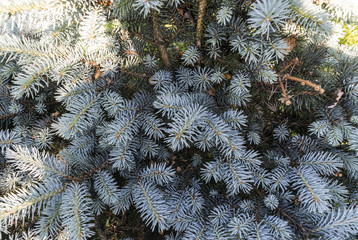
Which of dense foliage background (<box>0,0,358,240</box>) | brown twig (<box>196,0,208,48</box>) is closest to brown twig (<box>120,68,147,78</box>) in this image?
dense foliage background (<box>0,0,358,240</box>)

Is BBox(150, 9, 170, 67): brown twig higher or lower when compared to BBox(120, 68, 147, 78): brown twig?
higher

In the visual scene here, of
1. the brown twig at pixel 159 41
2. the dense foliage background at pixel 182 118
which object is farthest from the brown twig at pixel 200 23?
the brown twig at pixel 159 41

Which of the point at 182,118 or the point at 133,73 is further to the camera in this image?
the point at 133,73

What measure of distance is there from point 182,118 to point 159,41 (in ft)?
0.90

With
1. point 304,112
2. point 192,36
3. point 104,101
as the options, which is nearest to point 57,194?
point 104,101

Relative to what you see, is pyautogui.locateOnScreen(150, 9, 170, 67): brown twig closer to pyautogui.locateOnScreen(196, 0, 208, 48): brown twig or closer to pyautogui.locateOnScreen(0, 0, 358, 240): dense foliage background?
pyautogui.locateOnScreen(0, 0, 358, 240): dense foliage background

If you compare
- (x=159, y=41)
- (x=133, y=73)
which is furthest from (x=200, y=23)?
(x=133, y=73)

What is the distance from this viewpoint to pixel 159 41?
755 mm

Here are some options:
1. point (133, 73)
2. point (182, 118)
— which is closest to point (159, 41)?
point (133, 73)

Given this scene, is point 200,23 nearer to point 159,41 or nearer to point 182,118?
point 159,41

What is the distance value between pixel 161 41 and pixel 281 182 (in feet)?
1.90

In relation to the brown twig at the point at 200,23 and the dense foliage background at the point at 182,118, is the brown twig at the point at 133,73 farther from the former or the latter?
the brown twig at the point at 200,23

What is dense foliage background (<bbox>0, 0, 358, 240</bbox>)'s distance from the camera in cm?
66

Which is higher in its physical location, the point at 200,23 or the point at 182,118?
the point at 200,23
